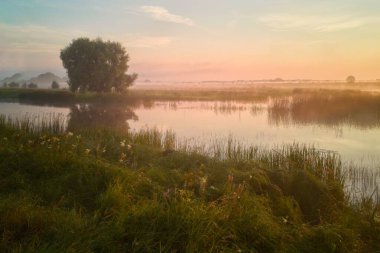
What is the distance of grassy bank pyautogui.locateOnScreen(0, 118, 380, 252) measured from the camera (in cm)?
442

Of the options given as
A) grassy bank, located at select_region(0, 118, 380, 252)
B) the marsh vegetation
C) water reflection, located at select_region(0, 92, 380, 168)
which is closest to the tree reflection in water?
water reflection, located at select_region(0, 92, 380, 168)

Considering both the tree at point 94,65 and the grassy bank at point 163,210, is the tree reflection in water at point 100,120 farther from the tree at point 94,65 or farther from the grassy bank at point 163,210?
the tree at point 94,65

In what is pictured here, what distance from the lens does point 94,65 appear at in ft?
143

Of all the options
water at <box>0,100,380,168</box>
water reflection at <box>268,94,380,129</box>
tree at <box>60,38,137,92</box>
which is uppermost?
tree at <box>60,38,137,92</box>

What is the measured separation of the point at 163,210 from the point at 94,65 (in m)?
41.5

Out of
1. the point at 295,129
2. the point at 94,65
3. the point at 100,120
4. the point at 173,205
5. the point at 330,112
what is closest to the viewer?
the point at 173,205

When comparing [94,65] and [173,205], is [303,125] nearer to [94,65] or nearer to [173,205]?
[173,205]

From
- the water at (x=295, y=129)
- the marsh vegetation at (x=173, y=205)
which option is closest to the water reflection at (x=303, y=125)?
the water at (x=295, y=129)

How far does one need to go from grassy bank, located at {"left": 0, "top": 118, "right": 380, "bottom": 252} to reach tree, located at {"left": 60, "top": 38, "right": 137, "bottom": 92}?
36.3 metres

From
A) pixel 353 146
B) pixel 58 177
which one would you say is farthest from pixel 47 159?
pixel 353 146

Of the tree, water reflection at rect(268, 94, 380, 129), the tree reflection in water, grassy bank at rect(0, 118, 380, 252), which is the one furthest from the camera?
the tree

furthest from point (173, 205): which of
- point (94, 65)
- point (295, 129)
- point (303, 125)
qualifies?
point (94, 65)

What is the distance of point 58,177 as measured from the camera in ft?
21.4

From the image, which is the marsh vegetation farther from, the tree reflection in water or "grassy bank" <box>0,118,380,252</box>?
the tree reflection in water
